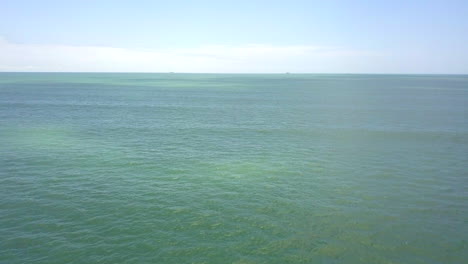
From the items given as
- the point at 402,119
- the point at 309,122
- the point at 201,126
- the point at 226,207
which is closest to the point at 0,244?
the point at 226,207

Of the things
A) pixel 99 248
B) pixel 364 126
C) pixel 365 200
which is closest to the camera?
pixel 99 248

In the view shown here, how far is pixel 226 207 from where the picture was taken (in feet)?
103

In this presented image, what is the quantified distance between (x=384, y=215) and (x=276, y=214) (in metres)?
9.65

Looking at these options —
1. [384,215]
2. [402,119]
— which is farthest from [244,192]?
[402,119]

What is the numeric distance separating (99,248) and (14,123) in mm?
64332

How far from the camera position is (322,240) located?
83.8 feet

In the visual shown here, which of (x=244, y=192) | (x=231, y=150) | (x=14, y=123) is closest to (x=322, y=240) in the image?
(x=244, y=192)

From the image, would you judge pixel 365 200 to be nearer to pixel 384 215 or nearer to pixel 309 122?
pixel 384 215

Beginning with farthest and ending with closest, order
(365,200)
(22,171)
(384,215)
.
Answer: (22,171) < (365,200) < (384,215)

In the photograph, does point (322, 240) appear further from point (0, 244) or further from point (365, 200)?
point (0, 244)

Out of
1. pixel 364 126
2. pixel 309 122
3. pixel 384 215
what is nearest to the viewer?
pixel 384 215

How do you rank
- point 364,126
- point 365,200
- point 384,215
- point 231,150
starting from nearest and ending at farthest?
point 384,215 → point 365,200 → point 231,150 → point 364,126

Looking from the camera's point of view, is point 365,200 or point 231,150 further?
point 231,150

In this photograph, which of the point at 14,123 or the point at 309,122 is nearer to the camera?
the point at 14,123
